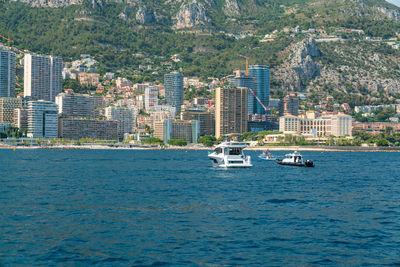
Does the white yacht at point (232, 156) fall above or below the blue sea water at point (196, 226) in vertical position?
above

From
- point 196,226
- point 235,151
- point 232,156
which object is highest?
point 235,151

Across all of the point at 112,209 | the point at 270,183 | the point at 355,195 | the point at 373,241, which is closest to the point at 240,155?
the point at 270,183

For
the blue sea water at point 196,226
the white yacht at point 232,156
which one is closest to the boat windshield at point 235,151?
the white yacht at point 232,156

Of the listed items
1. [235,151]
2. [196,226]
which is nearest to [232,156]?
[235,151]

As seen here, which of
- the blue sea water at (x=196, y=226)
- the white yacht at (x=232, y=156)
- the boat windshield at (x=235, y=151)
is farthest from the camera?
the boat windshield at (x=235, y=151)

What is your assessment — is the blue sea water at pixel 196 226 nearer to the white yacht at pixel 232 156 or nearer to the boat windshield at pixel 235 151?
the white yacht at pixel 232 156

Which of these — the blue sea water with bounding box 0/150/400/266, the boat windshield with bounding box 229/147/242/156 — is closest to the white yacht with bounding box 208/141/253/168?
the boat windshield with bounding box 229/147/242/156

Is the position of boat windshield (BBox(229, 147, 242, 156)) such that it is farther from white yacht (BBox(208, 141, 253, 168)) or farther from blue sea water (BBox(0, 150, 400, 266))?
blue sea water (BBox(0, 150, 400, 266))

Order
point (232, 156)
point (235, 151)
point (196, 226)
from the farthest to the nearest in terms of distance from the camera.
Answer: point (235, 151) → point (232, 156) → point (196, 226)

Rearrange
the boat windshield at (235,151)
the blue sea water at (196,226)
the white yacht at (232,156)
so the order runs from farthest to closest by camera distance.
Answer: the boat windshield at (235,151) → the white yacht at (232,156) → the blue sea water at (196,226)

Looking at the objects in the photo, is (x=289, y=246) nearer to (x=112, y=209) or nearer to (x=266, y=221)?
(x=266, y=221)

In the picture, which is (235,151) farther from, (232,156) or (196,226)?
(196,226)

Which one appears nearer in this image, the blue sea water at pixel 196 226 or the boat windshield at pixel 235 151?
the blue sea water at pixel 196 226

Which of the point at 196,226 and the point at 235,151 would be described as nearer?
the point at 196,226
